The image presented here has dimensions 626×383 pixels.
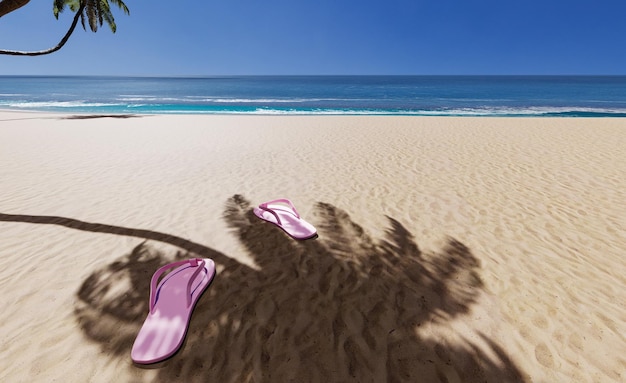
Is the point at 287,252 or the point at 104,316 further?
the point at 287,252

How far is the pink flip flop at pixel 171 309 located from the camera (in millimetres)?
2619

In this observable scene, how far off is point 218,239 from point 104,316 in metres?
1.91

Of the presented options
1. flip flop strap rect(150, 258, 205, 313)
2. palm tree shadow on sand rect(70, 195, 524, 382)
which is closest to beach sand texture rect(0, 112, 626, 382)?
palm tree shadow on sand rect(70, 195, 524, 382)

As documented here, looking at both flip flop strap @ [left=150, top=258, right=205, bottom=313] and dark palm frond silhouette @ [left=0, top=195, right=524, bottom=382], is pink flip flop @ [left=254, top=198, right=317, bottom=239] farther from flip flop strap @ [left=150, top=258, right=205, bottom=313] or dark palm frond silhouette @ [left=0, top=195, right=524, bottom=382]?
flip flop strap @ [left=150, top=258, right=205, bottom=313]

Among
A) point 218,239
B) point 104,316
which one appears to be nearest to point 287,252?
point 218,239

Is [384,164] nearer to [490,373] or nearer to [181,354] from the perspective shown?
[490,373]

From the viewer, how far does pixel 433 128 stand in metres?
17.2

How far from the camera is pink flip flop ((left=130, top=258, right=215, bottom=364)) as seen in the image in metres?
2.62

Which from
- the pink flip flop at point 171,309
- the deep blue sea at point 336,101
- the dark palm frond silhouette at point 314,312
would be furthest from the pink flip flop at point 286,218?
the deep blue sea at point 336,101

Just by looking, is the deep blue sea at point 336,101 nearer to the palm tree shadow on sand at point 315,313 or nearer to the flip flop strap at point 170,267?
the palm tree shadow on sand at point 315,313

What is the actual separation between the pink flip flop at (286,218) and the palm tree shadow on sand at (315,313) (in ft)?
0.68

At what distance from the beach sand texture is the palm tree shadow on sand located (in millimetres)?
18

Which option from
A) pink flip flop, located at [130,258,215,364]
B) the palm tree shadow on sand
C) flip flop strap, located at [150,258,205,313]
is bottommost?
the palm tree shadow on sand

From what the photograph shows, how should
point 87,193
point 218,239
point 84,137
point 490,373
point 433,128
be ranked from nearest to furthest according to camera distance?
point 490,373
point 218,239
point 87,193
point 84,137
point 433,128
